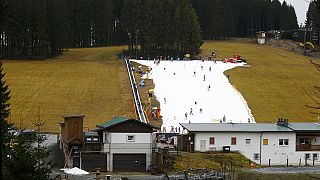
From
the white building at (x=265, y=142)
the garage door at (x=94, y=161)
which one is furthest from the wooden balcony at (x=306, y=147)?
the garage door at (x=94, y=161)

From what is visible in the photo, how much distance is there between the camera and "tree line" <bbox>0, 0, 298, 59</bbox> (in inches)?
3260

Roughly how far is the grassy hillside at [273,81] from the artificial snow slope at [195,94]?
4.99 feet

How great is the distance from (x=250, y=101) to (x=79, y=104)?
1691cm

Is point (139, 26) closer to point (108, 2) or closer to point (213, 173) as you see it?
point (108, 2)

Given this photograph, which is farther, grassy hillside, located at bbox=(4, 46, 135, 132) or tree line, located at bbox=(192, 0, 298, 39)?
tree line, located at bbox=(192, 0, 298, 39)

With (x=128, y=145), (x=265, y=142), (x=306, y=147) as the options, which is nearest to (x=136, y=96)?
(x=265, y=142)

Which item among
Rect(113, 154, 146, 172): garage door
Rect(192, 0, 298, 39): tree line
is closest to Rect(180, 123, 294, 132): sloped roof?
Rect(113, 154, 146, 172): garage door

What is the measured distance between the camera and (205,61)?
83750 millimetres

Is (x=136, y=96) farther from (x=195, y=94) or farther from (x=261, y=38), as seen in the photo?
(x=261, y=38)

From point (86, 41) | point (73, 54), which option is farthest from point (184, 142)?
point (86, 41)

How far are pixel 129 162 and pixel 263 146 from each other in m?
9.66

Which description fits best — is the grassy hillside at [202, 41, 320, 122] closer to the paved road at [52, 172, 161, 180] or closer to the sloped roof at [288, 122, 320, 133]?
the sloped roof at [288, 122, 320, 133]

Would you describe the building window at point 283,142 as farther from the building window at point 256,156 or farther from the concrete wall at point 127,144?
the concrete wall at point 127,144

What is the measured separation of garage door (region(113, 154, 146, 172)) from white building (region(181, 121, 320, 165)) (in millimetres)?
4319
